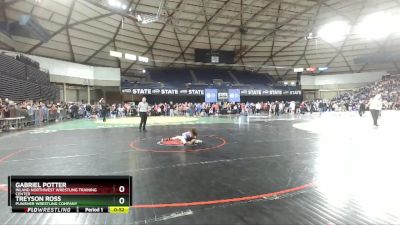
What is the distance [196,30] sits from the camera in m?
32.2

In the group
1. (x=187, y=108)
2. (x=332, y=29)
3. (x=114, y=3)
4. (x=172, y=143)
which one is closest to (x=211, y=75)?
(x=187, y=108)

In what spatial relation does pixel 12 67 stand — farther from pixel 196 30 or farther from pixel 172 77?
pixel 172 77

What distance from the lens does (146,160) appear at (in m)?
6.20

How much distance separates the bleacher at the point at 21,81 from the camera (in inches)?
709

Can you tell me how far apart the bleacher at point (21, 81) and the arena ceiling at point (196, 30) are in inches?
181

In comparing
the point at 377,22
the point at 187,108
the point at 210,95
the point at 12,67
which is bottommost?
the point at 187,108

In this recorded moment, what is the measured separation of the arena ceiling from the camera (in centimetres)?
2473

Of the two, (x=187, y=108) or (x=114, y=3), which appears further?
(x=187, y=108)

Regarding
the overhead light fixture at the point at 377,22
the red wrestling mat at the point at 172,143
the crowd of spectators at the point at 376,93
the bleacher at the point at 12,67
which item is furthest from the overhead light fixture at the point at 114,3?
the crowd of spectators at the point at 376,93

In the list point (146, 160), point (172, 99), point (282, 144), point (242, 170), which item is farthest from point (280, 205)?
point (172, 99)
